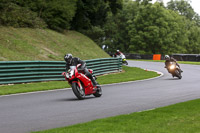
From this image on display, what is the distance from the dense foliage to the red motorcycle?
1801 centimetres

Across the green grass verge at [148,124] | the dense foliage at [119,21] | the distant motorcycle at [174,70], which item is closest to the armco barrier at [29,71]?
the distant motorcycle at [174,70]

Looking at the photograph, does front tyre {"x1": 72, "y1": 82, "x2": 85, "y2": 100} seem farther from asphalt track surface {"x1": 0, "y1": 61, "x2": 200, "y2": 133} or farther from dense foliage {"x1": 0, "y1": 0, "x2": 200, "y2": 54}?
dense foliage {"x1": 0, "y1": 0, "x2": 200, "y2": 54}

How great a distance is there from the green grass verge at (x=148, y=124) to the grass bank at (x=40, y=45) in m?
15.5

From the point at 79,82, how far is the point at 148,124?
522cm

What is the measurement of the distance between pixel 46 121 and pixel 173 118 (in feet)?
8.70

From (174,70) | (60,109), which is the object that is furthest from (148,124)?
Result: (174,70)

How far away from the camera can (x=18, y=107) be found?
10898 millimetres

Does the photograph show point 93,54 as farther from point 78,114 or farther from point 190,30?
point 190,30

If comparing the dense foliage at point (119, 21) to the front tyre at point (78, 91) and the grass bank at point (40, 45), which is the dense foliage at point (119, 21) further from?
the front tyre at point (78, 91)

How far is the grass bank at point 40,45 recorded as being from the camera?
2529 cm

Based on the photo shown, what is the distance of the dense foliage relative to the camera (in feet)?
109

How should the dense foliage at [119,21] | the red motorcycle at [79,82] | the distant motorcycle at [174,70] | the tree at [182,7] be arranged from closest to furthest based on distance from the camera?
the red motorcycle at [79,82]
the distant motorcycle at [174,70]
the dense foliage at [119,21]
the tree at [182,7]

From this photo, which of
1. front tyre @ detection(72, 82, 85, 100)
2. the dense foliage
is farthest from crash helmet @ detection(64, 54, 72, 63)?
the dense foliage

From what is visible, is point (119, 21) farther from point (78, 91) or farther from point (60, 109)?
point (60, 109)
